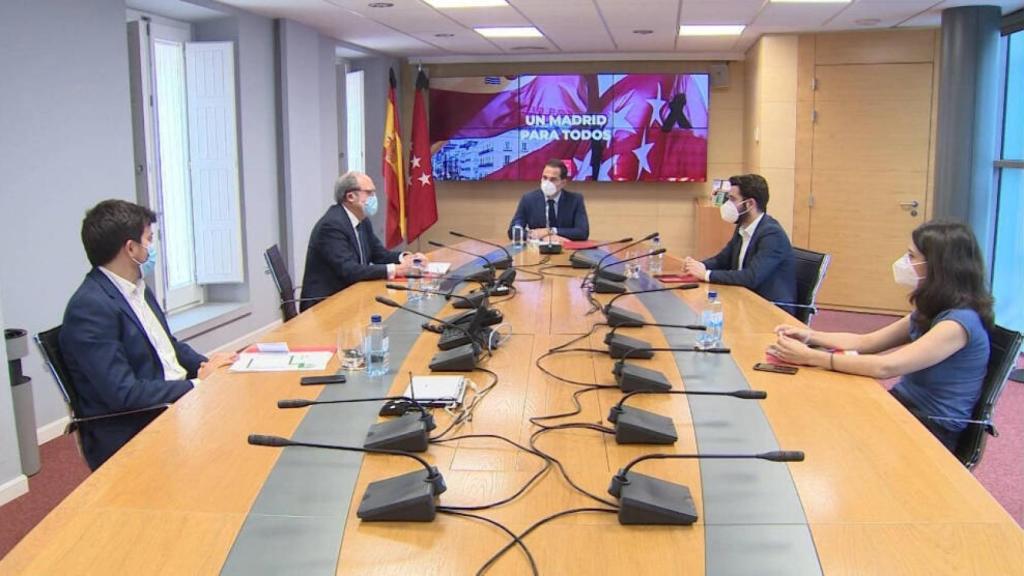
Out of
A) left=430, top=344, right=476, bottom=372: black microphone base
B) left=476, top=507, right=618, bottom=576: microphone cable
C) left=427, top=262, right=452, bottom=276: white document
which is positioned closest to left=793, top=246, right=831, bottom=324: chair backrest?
left=427, top=262, right=452, bottom=276: white document

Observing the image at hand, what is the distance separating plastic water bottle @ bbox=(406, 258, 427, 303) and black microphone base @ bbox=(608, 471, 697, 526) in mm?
2327

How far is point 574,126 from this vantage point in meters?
9.02

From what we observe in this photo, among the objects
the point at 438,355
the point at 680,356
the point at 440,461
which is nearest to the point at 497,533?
the point at 440,461

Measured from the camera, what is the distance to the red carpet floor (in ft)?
11.1

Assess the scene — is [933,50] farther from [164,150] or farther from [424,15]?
[164,150]

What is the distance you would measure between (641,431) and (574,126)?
7234 mm

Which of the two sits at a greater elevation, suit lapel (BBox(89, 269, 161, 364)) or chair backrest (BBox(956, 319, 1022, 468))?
suit lapel (BBox(89, 269, 161, 364))

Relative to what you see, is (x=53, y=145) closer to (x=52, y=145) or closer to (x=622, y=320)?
(x=52, y=145)

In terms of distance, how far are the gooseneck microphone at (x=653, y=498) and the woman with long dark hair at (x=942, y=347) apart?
1.09m

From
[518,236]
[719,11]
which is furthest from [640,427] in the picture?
[719,11]

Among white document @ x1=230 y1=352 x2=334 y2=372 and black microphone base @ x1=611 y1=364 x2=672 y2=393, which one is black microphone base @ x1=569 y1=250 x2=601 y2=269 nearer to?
white document @ x1=230 y1=352 x2=334 y2=372

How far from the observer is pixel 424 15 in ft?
20.9

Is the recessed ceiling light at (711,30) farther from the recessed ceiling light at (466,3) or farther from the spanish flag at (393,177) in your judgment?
the spanish flag at (393,177)

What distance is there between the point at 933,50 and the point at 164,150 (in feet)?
19.6
